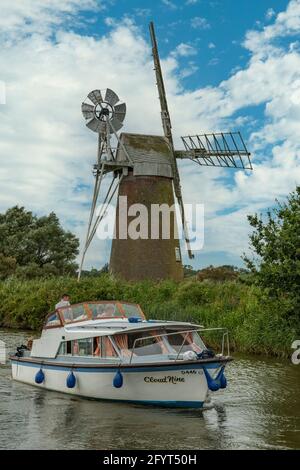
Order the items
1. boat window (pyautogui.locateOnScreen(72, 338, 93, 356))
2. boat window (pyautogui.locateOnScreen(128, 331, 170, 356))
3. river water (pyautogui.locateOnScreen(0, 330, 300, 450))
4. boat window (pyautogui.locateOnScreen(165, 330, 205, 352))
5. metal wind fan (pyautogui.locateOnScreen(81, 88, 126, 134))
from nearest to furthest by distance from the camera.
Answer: river water (pyautogui.locateOnScreen(0, 330, 300, 450)) → boat window (pyautogui.locateOnScreen(128, 331, 170, 356)) → boat window (pyautogui.locateOnScreen(165, 330, 205, 352)) → boat window (pyautogui.locateOnScreen(72, 338, 93, 356)) → metal wind fan (pyautogui.locateOnScreen(81, 88, 126, 134))

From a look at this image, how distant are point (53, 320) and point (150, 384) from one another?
4.31m

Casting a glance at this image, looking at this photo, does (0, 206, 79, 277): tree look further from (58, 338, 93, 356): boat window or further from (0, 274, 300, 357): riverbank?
(58, 338, 93, 356): boat window

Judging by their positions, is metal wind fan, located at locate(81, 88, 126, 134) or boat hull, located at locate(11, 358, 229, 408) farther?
metal wind fan, located at locate(81, 88, 126, 134)

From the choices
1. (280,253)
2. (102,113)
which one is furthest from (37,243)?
(280,253)

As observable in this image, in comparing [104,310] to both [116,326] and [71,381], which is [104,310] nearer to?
[116,326]

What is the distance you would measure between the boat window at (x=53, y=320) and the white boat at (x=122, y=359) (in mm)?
11

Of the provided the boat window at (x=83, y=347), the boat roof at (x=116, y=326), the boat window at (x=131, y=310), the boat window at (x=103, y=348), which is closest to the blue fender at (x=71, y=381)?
the boat window at (x=83, y=347)

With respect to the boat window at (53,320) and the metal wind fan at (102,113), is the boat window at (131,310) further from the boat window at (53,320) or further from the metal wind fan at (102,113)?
the metal wind fan at (102,113)

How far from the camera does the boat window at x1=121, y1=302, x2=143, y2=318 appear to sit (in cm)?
1742

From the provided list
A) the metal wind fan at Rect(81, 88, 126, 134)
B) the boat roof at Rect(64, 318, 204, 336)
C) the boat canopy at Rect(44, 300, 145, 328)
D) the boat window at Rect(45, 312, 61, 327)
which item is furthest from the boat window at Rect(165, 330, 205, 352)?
the metal wind fan at Rect(81, 88, 126, 134)

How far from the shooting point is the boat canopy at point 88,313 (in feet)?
55.3

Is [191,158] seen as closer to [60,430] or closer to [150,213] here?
[150,213]

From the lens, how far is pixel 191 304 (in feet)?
95.5

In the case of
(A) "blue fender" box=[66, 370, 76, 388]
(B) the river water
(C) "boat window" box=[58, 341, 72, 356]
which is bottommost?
(B) the river water
